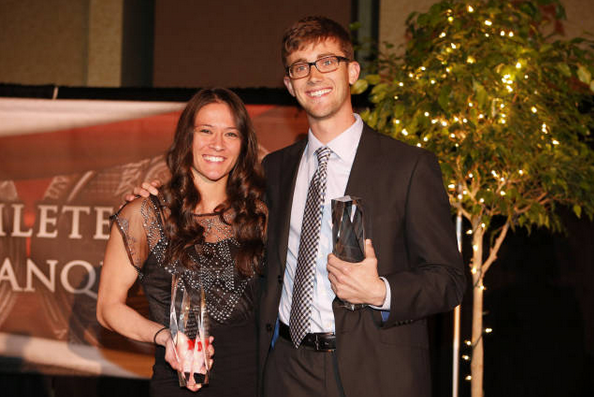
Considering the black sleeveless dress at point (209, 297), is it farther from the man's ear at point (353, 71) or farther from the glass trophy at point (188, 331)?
the man's ear at point (353, 71)

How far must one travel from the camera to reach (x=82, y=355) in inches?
151

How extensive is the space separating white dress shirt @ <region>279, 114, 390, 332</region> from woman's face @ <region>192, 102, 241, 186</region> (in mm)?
288

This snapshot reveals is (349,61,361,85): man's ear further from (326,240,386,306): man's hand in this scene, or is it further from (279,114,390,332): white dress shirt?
(326,240,386,306): man's hand

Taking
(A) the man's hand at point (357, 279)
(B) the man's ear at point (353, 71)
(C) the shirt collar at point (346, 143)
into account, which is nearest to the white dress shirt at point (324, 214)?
(C) the shirt collar at point (346, 143)

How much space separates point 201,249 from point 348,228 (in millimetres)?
708

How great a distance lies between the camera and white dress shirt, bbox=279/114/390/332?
71.5 inches

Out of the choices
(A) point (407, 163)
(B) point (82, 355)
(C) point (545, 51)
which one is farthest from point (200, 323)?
(B) point (82, 355)

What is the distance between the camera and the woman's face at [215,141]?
2150mm

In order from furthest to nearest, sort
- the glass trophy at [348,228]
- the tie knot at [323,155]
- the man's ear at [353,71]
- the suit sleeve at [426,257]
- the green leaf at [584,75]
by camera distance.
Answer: the green leaf at [584,75] < the man's ear at [353,71] < the tie knot at [323,155] < the suit sleeve at [426,257] < the glass trophy at [348,228]

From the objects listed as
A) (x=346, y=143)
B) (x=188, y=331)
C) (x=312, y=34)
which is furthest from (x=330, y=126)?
(x=188, y=331)

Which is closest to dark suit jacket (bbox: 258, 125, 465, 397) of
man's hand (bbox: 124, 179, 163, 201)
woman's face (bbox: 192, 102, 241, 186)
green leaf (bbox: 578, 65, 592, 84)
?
woman's face (bbox: 192, 102, 241, 186)

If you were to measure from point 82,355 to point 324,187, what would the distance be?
106 inches

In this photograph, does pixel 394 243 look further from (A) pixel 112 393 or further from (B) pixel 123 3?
(B) pixel 123 3

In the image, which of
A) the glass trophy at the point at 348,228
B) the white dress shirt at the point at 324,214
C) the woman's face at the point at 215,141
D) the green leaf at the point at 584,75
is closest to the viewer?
the glass trophy at the point at 348,228
